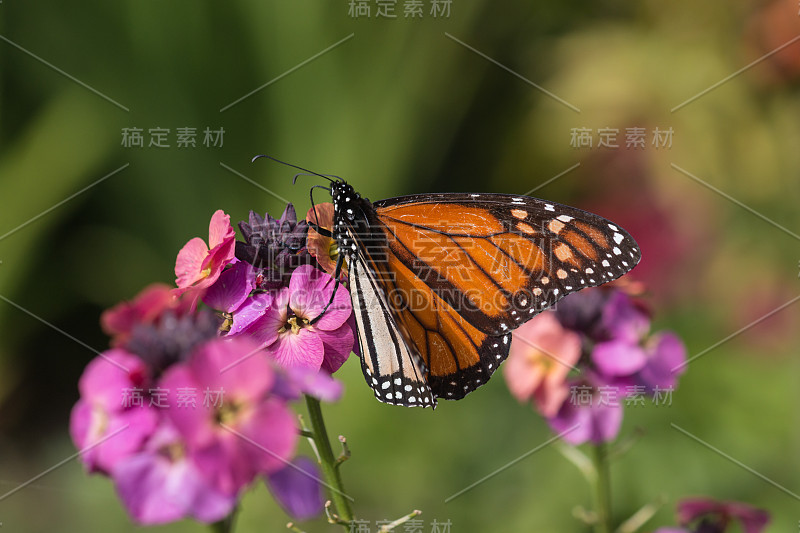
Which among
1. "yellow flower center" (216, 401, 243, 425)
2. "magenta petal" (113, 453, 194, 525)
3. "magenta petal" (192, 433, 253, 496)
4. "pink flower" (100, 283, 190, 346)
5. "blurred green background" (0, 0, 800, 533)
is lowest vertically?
"blurred green background" (0, 0, 800, 533)

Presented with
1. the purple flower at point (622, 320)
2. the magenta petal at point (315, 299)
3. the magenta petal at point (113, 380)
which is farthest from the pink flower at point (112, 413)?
the purple flower at point (622, 320)

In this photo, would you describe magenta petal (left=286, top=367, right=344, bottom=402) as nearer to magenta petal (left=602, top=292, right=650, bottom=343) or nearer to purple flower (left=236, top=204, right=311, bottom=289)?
purple flower (left=236, top=204, right=311, bottom=289)

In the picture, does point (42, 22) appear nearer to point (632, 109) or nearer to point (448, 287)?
point (448, 287)

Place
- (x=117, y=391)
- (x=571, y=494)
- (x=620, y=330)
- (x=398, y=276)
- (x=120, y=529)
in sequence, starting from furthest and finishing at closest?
1. (x=120, y=529)
2. (x=571, y=494)
3. (x=620, y=330)
4. (x=398, y=276)
5. (x=117, y=391)

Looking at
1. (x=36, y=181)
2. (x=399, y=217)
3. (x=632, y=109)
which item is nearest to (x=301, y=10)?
(x=36, y=181)

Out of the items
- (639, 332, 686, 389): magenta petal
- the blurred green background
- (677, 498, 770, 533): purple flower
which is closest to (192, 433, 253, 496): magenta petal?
(677, 498, 770, 533): purple flower

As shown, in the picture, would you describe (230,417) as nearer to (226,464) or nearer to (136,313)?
(226,464)
